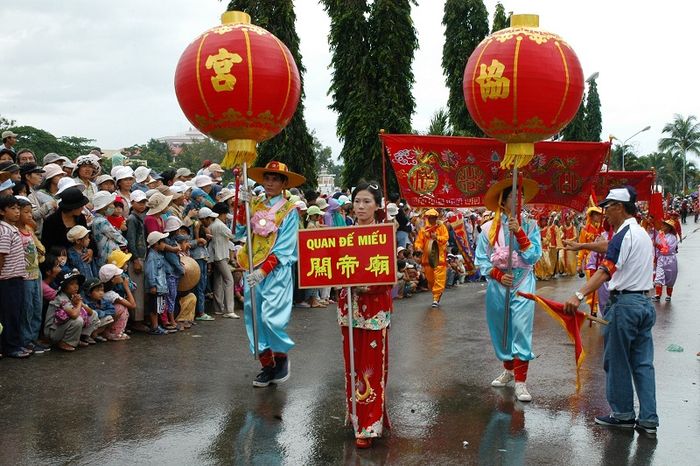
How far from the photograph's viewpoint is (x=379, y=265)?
16.0 feet

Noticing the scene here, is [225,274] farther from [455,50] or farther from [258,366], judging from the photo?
[455,50]

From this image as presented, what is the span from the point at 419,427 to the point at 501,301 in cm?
165

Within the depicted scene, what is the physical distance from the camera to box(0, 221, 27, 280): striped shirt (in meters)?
7.17

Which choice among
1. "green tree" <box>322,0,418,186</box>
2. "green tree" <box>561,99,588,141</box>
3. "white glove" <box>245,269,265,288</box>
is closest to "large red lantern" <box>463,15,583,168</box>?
"white glove" <box>245,269,265,288</box>

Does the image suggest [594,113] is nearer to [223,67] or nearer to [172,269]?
[172,269]

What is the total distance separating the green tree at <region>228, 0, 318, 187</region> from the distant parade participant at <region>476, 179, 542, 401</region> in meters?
13.9

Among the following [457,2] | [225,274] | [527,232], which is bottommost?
[225,274]

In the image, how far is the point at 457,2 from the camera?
3212 centimetres

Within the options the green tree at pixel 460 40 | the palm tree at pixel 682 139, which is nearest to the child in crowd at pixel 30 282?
the green tree at pixel 460 40

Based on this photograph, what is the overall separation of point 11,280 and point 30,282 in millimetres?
219

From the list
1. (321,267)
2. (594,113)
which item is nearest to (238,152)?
(321,267)

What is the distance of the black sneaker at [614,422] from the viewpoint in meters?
5.43

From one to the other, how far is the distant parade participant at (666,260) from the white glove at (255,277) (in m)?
9.78

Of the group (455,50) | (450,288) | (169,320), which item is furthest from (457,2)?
(169,320)
